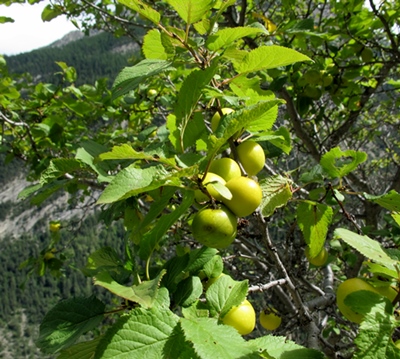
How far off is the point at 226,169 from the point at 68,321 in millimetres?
597

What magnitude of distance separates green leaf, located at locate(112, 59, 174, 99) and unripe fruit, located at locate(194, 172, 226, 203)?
37cm

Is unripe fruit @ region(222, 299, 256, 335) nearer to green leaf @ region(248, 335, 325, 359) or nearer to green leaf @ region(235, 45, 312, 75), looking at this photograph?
green leaf @ region(248, 335, 325, 359)

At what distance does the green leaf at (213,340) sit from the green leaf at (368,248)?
0.46 m

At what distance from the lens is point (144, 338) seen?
0.85 metres

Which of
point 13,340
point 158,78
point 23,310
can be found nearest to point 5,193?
point 23,310

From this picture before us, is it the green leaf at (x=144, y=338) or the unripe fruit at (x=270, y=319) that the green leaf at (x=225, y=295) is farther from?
the unripe fruit at (x=270, y=319)

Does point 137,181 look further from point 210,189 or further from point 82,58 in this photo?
point 82,58

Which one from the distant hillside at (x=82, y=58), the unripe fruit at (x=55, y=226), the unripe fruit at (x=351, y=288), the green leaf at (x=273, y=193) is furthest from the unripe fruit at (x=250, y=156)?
the distant hillside at (x=82, y=58)

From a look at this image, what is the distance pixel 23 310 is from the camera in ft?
280

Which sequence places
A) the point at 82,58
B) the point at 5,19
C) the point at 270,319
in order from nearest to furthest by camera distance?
the point at 270,319 → the point at 5,19 → the point at 82,58

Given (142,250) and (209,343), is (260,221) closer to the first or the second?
(142,250)

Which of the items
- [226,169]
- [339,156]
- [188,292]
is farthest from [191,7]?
[188,292]

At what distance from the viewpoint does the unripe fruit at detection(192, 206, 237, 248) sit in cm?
96

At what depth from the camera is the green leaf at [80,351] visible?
3.18ft
